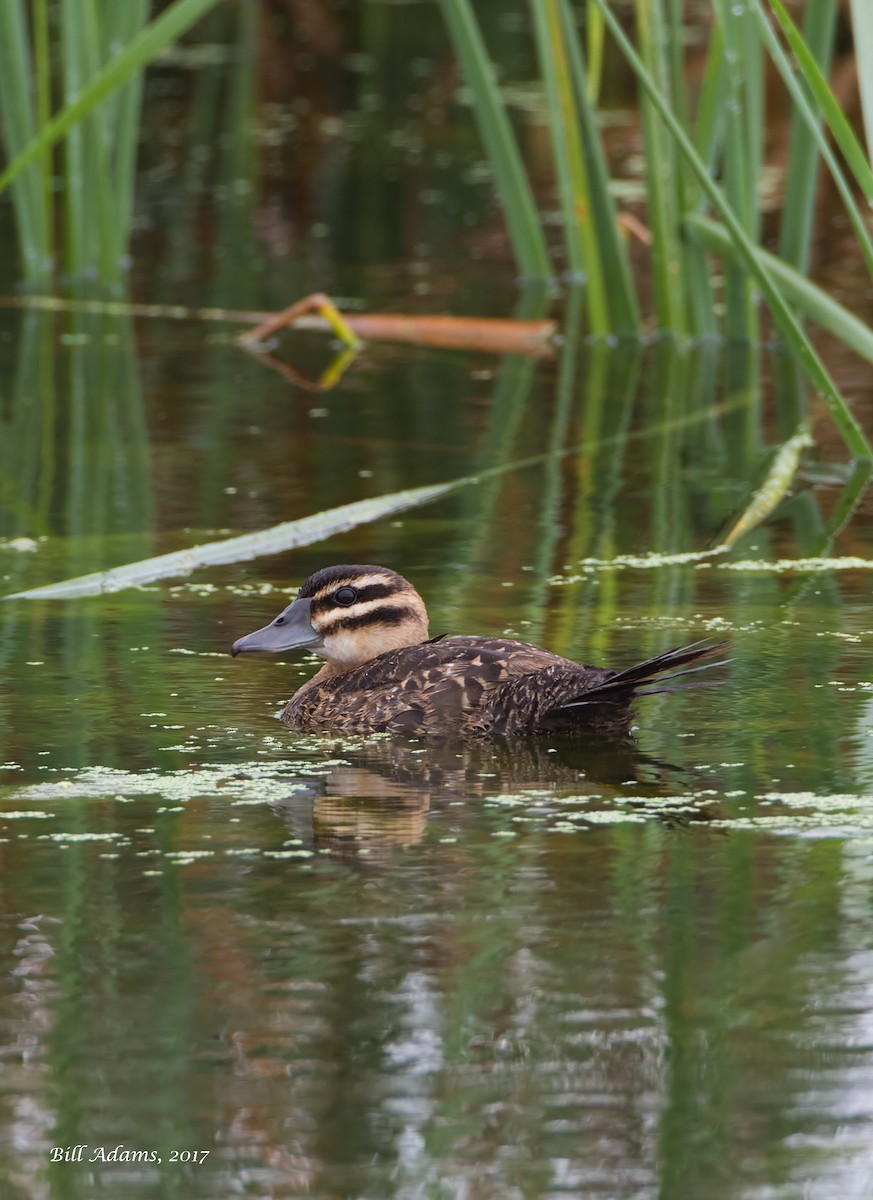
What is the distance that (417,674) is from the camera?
229 inches

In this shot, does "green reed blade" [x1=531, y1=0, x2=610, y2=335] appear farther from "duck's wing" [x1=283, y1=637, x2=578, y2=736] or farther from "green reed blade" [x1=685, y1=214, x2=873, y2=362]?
"duck's wing" [x1=283, y1=637, x2=578, y2=736]

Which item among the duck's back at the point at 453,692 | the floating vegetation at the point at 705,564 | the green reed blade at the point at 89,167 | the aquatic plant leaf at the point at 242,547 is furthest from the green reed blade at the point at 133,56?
the duck's back at the point at 453,692

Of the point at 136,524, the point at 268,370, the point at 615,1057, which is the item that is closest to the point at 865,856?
the point at 615,1057

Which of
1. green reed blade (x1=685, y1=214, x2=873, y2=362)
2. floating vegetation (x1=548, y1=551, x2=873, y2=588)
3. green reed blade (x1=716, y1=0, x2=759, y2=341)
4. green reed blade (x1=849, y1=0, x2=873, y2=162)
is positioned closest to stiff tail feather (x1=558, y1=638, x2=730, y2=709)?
green reed blade (x1=849, y1=0, x2=873, y2=162)

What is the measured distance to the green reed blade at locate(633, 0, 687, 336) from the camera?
32.6ft

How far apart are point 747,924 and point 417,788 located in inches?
46.6

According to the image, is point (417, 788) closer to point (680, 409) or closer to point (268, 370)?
point (680, 409)

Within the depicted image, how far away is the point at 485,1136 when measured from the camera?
3.43 m

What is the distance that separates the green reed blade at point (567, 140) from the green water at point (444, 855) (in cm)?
160

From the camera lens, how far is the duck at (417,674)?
5.56 metres

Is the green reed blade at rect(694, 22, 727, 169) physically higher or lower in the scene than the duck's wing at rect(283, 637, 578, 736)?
higher

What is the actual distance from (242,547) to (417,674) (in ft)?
6.16

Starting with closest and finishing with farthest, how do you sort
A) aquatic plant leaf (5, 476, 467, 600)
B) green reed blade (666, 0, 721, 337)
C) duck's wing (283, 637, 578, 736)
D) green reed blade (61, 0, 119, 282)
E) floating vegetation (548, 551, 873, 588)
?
1. duck's wing (283, 637, 578, 736)
2. aquatic plant leaf (5, 476, 467, 600)
3. floating vegetation (548, 551, 873, 588)
4. green reed blade (666, 0, 721, 337)
5. green reed blade (61, 0, 119, 282)

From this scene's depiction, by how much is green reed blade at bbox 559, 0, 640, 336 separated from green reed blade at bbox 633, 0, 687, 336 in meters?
0.19
